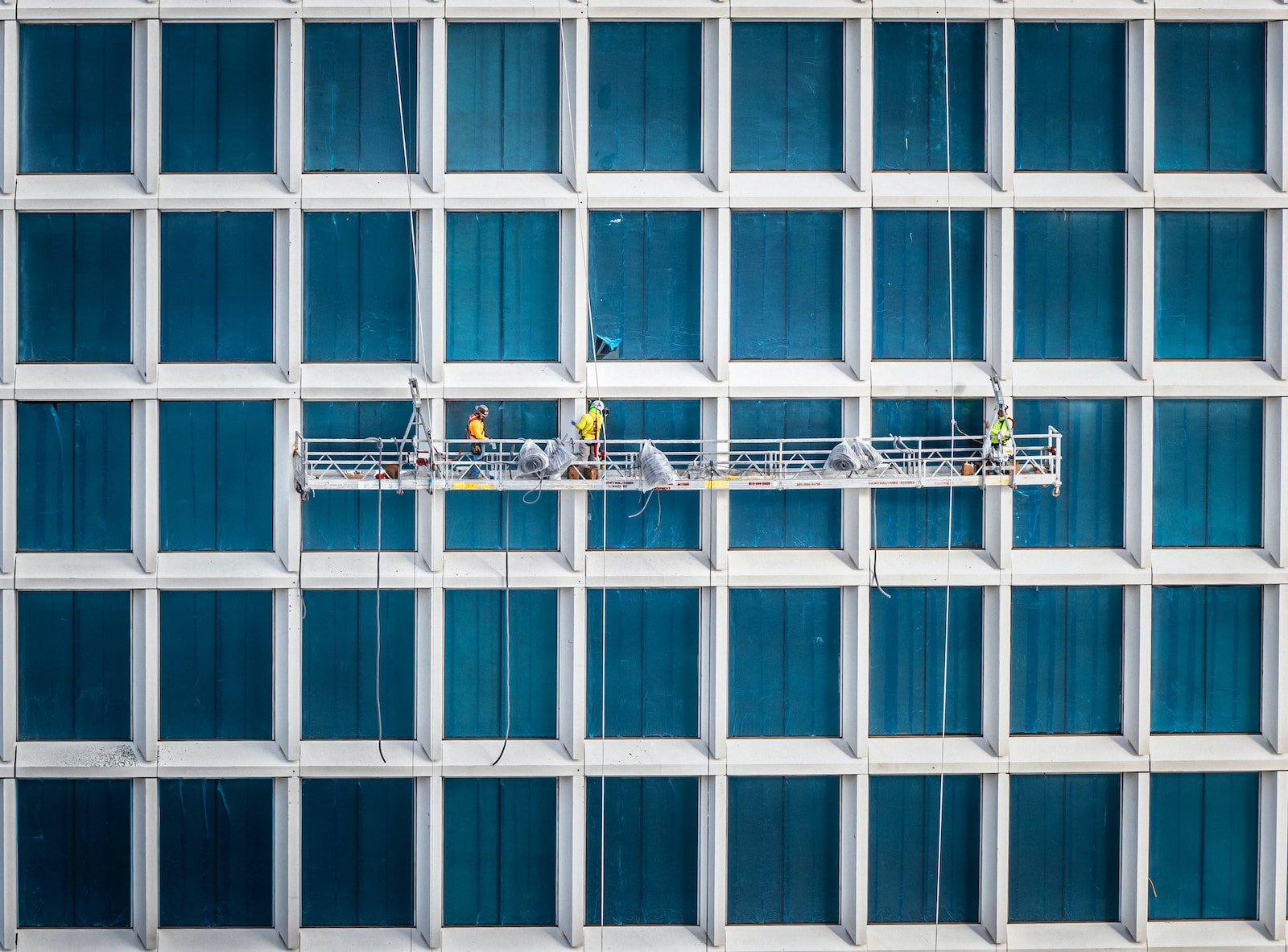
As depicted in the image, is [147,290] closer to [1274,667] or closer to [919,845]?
[919,845]

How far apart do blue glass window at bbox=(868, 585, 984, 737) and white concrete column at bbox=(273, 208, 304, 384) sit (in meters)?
9.37

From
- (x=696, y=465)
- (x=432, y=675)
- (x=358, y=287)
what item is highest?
(x=358, y=287)

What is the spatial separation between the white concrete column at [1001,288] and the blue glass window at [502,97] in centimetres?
648

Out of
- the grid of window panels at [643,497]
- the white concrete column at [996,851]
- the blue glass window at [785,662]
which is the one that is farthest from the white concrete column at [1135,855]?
the blue glass window at [785,662]

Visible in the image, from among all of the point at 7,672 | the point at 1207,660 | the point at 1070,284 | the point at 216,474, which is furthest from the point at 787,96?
the point at 7,672

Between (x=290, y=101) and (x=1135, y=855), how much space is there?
1655cm

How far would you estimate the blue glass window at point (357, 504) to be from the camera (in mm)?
18172

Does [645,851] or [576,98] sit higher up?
[576,98]

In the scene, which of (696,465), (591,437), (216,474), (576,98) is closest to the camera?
(591,437)

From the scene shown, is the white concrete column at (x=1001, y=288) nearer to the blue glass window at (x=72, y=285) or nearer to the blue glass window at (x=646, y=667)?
the blue glass window at (x=646, y=667)

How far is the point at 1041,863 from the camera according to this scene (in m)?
18.9

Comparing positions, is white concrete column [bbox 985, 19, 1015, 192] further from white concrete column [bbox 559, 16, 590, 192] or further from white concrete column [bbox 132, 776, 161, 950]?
white concrete column [bbox 132, 776, 161, 950]

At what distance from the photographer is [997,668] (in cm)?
1836

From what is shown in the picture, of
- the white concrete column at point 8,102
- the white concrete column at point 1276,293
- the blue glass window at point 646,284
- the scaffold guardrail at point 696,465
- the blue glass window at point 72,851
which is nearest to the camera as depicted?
the scaffold guardrail at point 696,465
